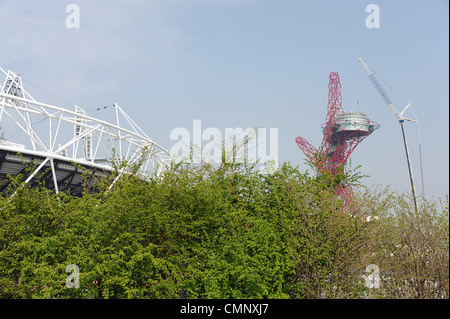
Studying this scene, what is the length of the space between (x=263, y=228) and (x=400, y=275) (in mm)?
5712

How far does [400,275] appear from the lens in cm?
1777

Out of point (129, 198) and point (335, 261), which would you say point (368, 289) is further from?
point (129, 198)

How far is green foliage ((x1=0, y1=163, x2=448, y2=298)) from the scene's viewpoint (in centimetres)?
1706

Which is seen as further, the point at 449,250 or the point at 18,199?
the point at 18,199

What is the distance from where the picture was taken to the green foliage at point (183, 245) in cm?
1706

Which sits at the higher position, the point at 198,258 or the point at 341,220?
the point at 341,220

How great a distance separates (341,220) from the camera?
18906mm

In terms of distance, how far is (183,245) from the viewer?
18688mm
